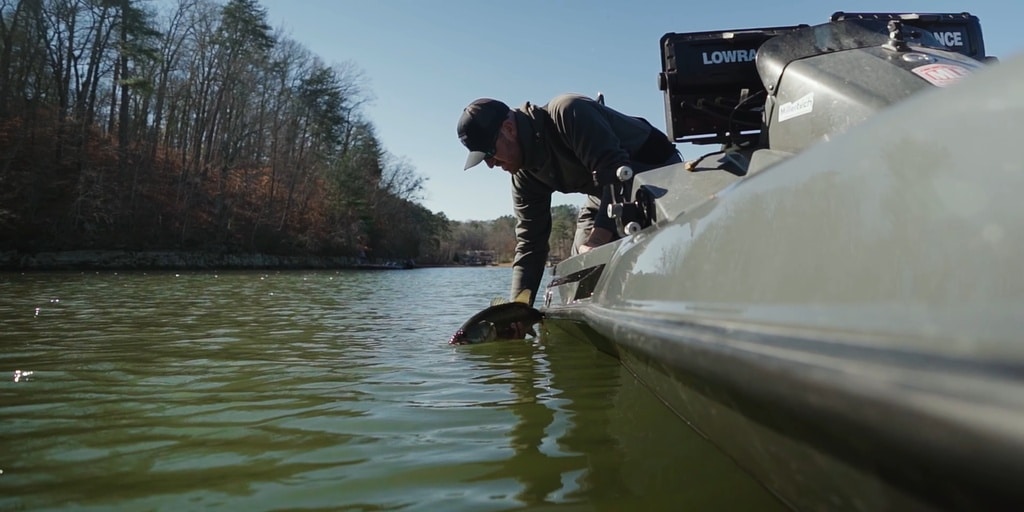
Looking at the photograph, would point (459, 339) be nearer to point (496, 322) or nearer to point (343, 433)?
point (496, 322)

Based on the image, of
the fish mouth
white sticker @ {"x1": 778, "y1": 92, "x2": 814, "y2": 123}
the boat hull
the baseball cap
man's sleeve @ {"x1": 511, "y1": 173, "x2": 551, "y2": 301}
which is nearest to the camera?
the boat hull

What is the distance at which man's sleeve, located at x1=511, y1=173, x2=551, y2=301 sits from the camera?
5234 mm

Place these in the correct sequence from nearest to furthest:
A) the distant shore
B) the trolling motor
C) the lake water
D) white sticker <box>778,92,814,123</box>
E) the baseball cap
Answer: the lake water
white sticker <box>778,92,814,123</box>
the trolling motor
the baseball cap
the distant shore

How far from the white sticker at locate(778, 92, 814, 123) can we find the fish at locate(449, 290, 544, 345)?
8.69 feet

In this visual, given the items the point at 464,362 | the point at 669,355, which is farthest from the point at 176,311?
the point at 669,355

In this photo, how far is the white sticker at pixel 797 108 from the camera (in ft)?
7.54

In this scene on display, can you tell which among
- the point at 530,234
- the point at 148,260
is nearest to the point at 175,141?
the point at 148,260

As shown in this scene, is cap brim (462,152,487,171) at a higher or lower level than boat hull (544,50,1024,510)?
higher

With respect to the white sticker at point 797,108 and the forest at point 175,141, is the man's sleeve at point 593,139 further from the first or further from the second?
the forest at point 175,141

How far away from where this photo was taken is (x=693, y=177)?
111 inches

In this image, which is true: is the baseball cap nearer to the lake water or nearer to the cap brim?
the cap brim

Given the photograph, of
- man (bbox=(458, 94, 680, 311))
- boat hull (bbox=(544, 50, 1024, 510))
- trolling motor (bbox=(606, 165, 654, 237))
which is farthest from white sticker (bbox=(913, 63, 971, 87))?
man (bbox=(458, 94, 680, 311))

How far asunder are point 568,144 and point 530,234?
3.86 feet

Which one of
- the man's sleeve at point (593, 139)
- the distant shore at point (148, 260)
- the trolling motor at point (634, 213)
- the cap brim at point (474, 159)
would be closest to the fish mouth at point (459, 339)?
the cap brim at point (474, 159)
